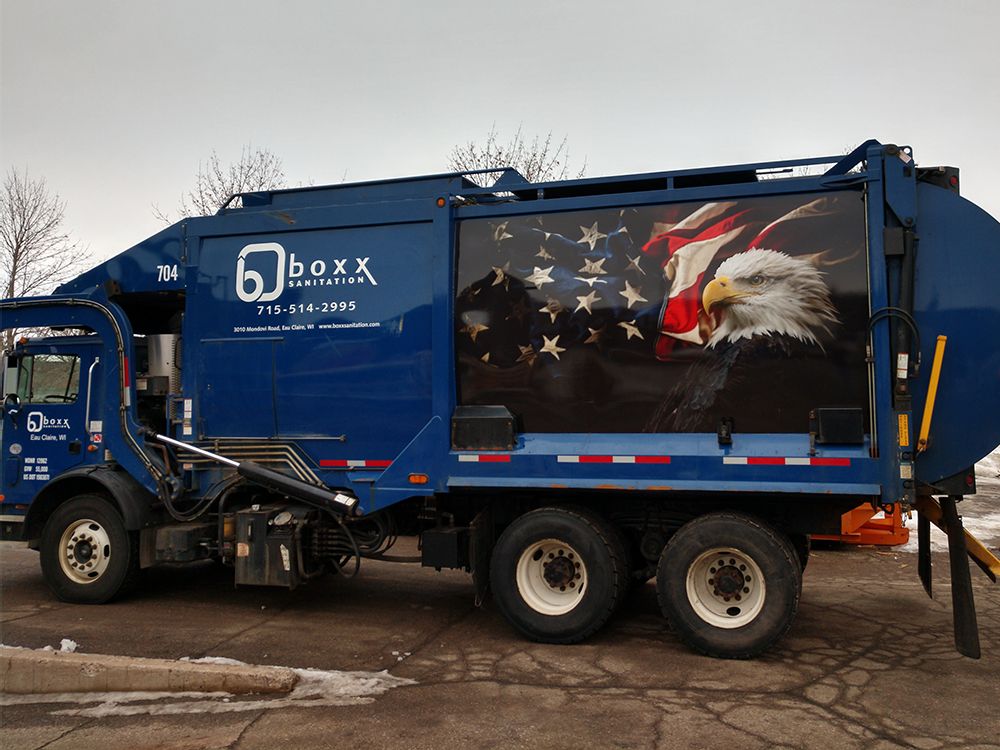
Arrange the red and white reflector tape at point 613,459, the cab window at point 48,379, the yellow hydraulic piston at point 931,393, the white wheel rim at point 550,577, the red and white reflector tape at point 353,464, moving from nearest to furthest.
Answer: the yellow hydraulic piston at point 931,393 → the red and white reflector tape at point 613,459 → the white wheel rim at point 550,577 → the red and white reflector tape at point 353,464 → the cab window at point 48,379

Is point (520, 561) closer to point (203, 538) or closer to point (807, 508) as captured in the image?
point (807, 508)

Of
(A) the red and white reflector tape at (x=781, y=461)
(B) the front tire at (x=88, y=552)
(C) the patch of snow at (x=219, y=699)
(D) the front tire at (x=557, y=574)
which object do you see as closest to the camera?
(C) the patch of snow at (x=219, y=699)

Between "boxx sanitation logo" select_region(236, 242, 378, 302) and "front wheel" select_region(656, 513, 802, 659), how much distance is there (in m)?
3.52

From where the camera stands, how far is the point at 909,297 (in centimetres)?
594

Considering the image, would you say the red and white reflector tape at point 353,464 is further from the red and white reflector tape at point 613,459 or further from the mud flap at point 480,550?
the red and white reflector tape at point 613,459

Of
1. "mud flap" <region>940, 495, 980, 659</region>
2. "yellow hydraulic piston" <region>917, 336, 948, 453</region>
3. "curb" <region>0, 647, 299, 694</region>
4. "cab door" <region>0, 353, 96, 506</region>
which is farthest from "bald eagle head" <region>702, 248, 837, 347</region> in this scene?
"cab door" <region>0, 353, 96, 506</region>

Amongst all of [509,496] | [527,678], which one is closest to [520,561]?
[509,496]

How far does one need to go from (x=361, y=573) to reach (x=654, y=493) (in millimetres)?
4536

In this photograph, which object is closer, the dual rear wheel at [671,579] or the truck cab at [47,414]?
the dual rear wheel at [671,579]

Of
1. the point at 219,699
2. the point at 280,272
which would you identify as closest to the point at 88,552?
the point at 280,272

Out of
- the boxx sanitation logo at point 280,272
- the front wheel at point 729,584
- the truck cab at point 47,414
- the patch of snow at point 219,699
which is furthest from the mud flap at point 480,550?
the truck cab at point 47,414

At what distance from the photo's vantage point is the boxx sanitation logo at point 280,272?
737 centimetres

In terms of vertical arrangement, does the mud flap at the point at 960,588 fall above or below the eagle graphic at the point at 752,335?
below

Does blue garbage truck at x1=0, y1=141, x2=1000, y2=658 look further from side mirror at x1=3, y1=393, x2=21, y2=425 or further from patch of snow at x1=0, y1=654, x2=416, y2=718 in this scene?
patch of snow at x1=0, y1=654, x2=416, y2=718
